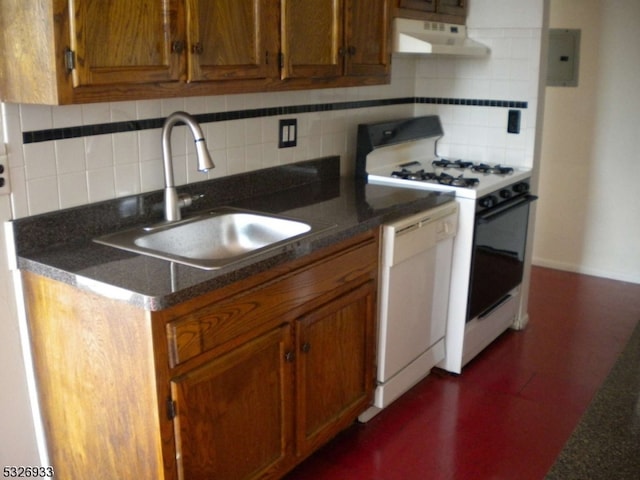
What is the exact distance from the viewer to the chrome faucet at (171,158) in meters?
2.08

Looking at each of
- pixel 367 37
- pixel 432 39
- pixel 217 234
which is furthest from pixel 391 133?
pixel 217 234

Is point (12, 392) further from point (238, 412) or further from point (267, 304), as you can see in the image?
Answer: point (267, 304)

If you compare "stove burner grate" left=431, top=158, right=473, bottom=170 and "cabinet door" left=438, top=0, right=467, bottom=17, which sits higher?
"cabinet door" left=438, top=0, right=467, bottom=17

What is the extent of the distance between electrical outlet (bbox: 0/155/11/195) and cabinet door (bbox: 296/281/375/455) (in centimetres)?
97

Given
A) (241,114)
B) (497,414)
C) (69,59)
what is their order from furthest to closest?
1. (497,414)
2. (241,114)
3. (69,59)

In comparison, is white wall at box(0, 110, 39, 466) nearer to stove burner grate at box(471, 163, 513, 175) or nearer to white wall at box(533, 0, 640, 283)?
stove burner grate at box(471, 163, 513, 175)

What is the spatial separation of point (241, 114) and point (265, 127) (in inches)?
6.0

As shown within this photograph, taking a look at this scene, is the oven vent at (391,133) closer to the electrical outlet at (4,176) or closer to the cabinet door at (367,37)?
the cabinet door at (367,37)

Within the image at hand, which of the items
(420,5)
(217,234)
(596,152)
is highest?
(420,5)

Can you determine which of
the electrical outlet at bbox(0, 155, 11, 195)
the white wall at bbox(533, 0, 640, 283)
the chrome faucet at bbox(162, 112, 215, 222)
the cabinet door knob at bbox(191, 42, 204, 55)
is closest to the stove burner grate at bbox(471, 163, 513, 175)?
the white wall at bbox(533, 0, 640, 283)

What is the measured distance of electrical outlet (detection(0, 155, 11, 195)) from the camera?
6.10ft

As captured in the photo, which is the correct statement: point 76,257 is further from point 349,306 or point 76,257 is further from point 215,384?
point 349,306

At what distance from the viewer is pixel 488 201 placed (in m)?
3.12

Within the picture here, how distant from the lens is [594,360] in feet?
11.2
